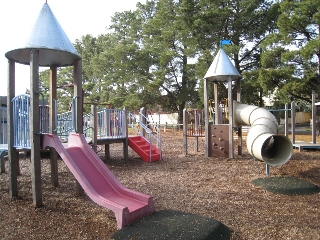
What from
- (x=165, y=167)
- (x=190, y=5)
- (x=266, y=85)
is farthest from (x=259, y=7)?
(x=165, y=167)

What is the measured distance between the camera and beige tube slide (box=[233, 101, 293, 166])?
6035 millimetres

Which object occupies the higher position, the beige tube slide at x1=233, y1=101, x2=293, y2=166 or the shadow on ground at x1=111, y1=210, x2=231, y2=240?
the beige tube slide at x1=233, y1=101, x2=293, y2=166

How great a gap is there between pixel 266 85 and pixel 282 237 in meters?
14.7

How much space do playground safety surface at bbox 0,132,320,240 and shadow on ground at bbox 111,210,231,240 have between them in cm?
1

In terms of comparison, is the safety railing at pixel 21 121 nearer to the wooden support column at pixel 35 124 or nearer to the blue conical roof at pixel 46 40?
the wooden support column at pixel 35 124

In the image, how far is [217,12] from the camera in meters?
20.5

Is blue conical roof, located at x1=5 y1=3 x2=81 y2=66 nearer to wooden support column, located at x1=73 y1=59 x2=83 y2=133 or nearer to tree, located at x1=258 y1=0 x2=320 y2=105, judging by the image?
wooden support column, located at x1=73 y1=59 x2=83 y2=133

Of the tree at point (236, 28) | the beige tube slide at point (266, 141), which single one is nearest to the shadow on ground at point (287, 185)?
the beige tube slide at point (266, 141)

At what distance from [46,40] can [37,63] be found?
0.39 meters

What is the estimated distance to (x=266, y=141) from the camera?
20.3 feet

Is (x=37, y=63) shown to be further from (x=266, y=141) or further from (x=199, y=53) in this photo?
(x=199, y=53)

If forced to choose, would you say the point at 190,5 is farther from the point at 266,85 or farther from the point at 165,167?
the point at 165,167

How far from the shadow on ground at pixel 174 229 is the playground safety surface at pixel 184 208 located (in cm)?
1

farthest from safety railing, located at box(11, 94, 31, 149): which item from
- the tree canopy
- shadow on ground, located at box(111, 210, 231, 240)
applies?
the tree canopy
